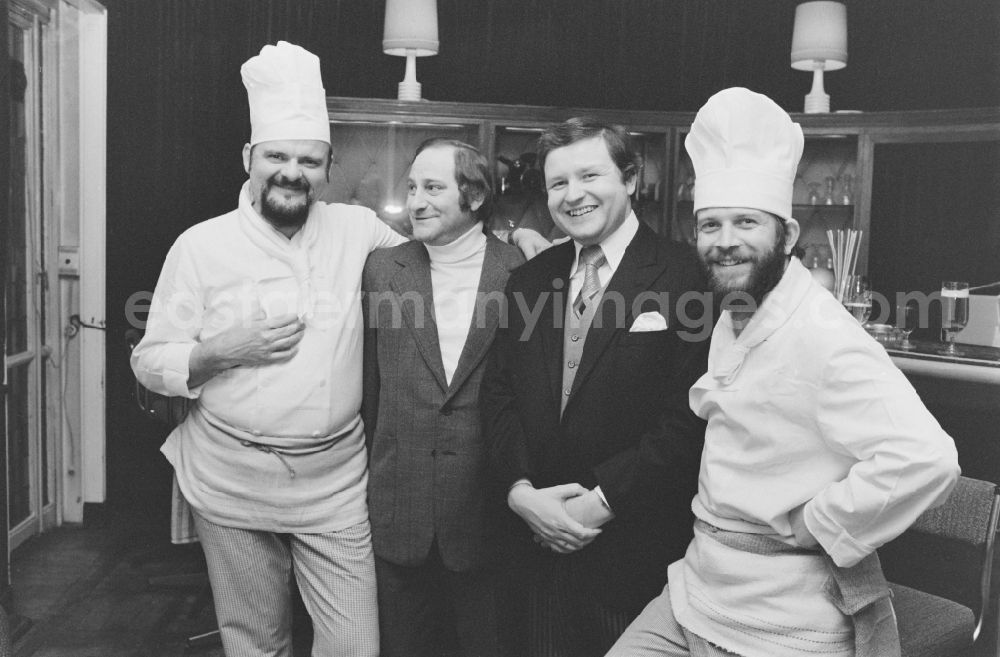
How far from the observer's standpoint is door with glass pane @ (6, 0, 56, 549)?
388cm

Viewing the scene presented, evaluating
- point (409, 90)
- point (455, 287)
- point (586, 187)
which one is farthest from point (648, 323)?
point (409, 90)

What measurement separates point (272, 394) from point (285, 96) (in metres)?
0.77

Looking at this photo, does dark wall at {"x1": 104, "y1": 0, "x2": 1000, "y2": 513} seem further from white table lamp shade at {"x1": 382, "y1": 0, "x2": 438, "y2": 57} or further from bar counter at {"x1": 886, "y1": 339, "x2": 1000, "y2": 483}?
bar counter at {"x1": 886, "y1": 339, "x2": 1000, "y2": 483}

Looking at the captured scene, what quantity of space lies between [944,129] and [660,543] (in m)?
3.19

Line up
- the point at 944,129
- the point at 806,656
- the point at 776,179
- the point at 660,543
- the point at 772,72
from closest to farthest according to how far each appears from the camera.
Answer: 1. the point at 806,656
2. the point at 776,179
3. the point at 660,543
4. the point at 944,129
5. the point at 772,72

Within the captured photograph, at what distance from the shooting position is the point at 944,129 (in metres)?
4.30

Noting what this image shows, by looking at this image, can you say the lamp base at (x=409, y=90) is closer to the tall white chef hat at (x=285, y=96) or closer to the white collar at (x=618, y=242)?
the tall white chef hat at (x=285, y=96)

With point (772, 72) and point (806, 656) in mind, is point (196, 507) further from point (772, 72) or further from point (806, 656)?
point (772, 72)

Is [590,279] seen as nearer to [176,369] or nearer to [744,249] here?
[744,249]

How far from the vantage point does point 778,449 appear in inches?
63.3

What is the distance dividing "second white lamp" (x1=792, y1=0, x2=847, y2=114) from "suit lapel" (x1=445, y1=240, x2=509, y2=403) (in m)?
2.77

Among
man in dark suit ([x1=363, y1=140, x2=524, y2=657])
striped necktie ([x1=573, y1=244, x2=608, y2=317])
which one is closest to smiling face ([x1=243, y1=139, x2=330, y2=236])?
man in dark suit ([x1=363, y1=140, x2=524, y2=657])

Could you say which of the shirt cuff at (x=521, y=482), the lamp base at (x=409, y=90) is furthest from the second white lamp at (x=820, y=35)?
the shirt cuff at (x=521, y=482)

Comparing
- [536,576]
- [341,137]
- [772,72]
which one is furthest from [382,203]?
[536,576]
